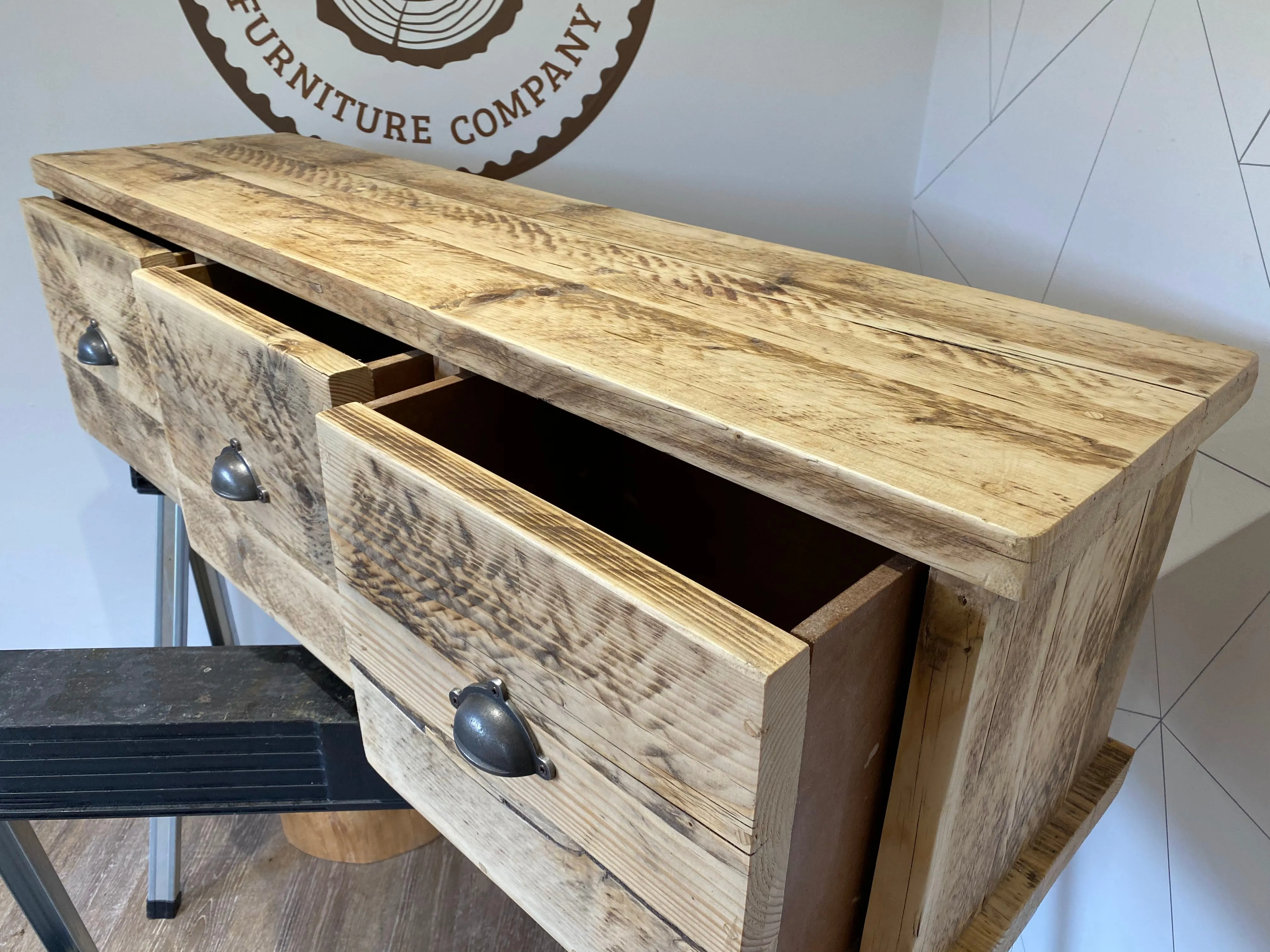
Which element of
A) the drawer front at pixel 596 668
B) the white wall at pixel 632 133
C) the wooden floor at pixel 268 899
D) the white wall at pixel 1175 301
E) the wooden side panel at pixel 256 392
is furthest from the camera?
the wooden floor at pixel 268 899

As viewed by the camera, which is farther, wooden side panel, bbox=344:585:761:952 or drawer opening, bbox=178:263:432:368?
drawer opening, bbox=178:263:432:368

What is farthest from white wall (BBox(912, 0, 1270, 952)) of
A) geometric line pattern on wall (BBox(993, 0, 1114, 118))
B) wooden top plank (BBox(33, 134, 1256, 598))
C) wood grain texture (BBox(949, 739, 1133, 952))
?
wooden top plank (BBox(33, 134, 1256, 598))

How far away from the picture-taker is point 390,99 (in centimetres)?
116

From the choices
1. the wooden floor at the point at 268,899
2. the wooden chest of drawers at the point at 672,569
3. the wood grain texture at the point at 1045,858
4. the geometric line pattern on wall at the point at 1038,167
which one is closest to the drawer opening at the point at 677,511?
the wooden chest of drawers at the point at 672,569

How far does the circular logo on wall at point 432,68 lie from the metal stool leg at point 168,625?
21.3 inches

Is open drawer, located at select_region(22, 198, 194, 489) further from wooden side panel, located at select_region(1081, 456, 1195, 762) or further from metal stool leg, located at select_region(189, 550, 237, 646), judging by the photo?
wooden side panel, located at select_region(1081, 456, 1195, 762)

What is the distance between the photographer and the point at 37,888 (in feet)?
3.11

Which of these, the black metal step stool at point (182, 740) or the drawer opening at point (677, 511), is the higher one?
the drawer opening at point (677, 511)

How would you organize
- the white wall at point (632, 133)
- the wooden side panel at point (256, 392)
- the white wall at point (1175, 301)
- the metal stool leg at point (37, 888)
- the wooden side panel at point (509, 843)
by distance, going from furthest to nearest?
the white wall at point (632, 133) → the metal stool leg at point (37, 888) → the white wall at point (1175, 301) → the wooden side panel at point (256, 392) → the wooden side panel at point (509, 843)

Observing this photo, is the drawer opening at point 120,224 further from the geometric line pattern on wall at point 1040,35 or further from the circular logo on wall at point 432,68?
A: the geometric line pattern on wall at point 1040,35

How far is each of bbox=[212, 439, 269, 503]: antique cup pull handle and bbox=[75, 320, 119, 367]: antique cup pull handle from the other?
27 cm

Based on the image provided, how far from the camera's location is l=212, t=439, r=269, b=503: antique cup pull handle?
2.06ft

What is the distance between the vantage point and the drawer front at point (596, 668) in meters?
0.34

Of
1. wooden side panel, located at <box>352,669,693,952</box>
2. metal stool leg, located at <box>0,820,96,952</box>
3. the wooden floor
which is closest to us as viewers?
wooden side panel, located at <box>352,669,693,952</box>
